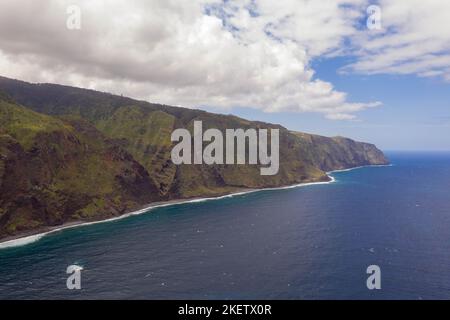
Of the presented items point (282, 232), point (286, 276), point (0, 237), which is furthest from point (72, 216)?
point (286, 276)

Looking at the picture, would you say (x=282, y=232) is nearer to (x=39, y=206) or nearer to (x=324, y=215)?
(x=324, y=215)
